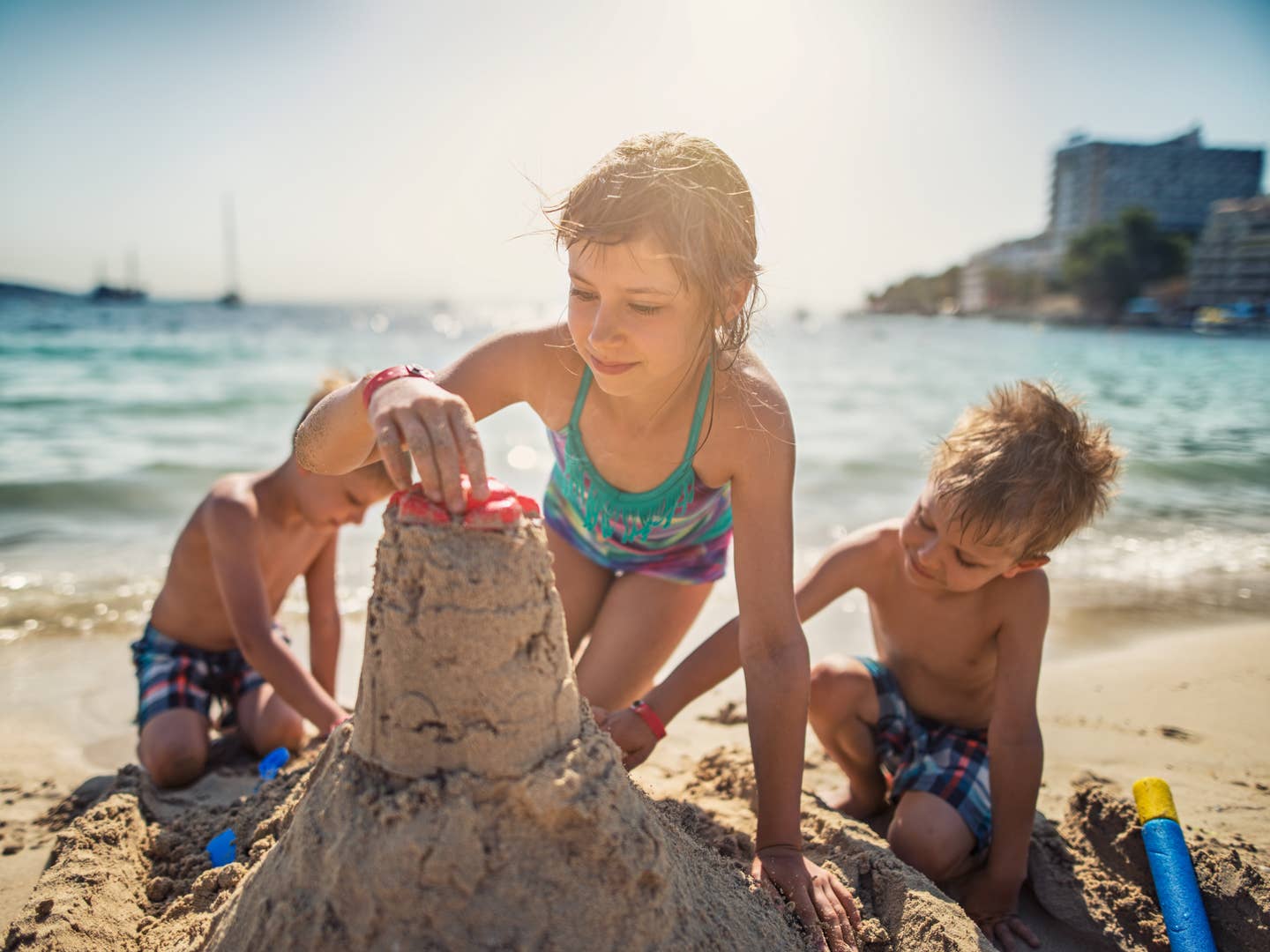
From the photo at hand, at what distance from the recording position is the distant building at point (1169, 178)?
79.2 m

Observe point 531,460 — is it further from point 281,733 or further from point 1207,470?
point 1207,470

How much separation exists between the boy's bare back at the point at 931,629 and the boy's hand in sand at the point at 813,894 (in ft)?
2.96

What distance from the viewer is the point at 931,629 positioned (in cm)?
264

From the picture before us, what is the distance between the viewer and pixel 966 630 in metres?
2.56

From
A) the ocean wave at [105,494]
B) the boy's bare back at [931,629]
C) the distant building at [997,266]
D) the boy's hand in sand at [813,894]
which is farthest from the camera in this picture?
the distant building at [997,266]

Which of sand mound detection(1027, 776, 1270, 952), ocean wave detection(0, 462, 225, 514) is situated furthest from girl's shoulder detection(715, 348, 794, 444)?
ocean wave detection(0, 462, 225, 514)

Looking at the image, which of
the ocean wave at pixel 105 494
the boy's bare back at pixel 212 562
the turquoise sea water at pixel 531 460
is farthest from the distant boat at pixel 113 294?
the boy's bare back at pixel 212 562

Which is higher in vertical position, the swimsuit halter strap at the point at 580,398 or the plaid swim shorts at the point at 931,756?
the swimsuit halter strap at the point at 580,398

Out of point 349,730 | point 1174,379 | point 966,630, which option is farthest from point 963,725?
point 1174,379

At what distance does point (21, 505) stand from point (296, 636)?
389 cm

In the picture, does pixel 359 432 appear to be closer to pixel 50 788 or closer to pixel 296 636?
pixel 50 788

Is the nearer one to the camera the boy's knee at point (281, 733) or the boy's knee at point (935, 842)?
the boy's knee at point (935, 842)

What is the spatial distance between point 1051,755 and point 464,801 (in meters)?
2.56

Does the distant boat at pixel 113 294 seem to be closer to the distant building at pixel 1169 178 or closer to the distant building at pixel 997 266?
the distant building at pixel 997 266
